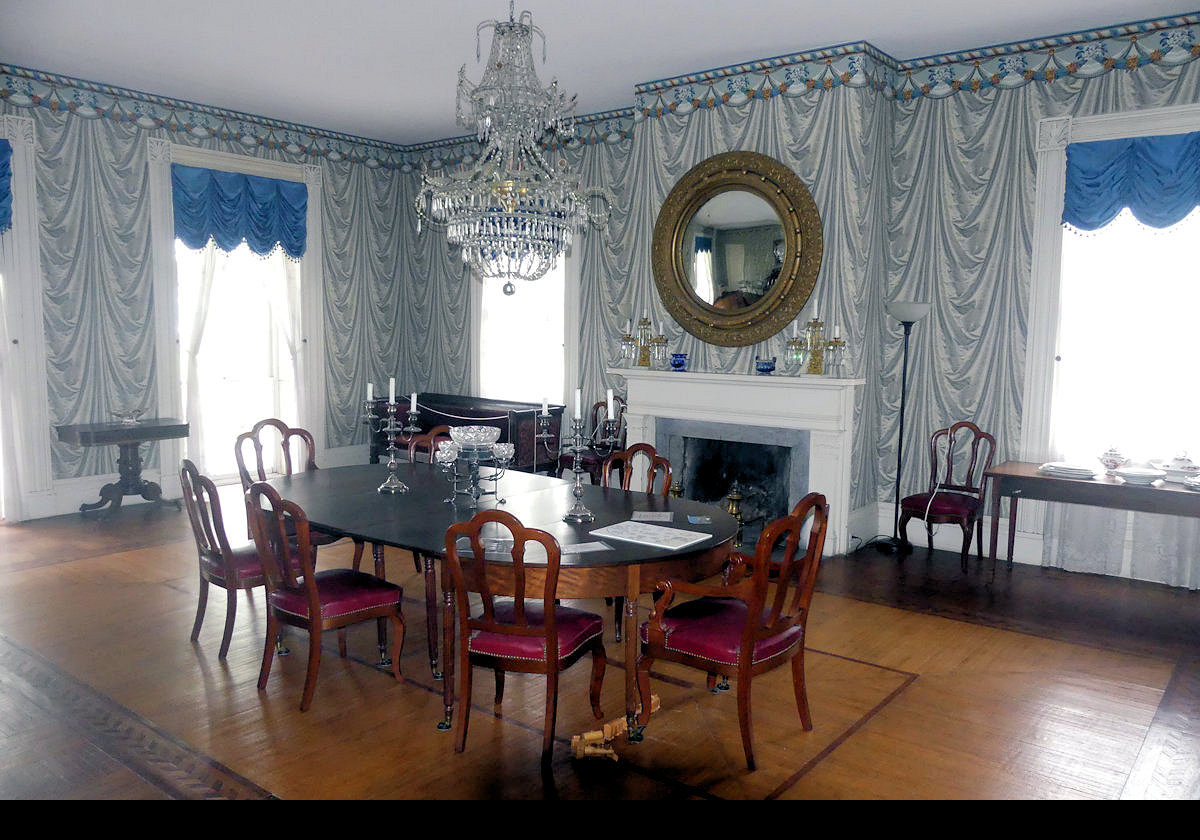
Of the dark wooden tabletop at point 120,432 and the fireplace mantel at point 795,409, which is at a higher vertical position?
the fireplace mantel at point 795,409

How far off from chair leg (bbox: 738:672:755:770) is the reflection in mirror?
3.36 m

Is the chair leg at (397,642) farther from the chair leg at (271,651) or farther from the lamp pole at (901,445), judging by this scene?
the lamp pole at (901,445)

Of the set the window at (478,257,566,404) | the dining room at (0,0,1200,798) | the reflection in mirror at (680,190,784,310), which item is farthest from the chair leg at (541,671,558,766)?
the window at (478,257,566,404)

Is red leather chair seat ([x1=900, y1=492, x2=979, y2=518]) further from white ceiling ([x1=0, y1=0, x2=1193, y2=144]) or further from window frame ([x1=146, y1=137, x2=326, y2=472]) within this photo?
window frame ([x1=146, y1=137, x2=326, y2=472])

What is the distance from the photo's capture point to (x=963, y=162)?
5.49 m

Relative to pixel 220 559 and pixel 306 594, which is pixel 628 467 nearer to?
pixel 306 594

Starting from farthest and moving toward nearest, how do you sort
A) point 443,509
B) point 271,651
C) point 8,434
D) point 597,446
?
point 597,446 → point 8,434 → point 443,509 → point 271,651

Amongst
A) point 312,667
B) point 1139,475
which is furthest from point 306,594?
point 1139,475

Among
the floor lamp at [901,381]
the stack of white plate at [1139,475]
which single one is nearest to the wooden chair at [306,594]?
the floor lamp at [901,381]

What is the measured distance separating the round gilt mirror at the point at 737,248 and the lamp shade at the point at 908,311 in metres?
0.52

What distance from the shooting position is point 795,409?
5.50 metres

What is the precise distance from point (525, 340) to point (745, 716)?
5.48 meters

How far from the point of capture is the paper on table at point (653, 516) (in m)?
3.52
